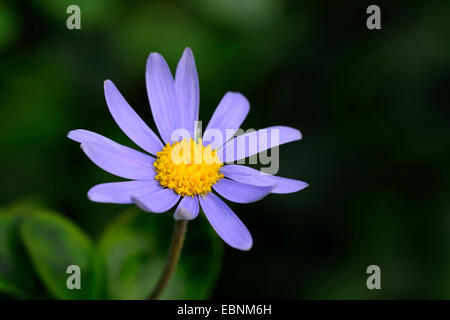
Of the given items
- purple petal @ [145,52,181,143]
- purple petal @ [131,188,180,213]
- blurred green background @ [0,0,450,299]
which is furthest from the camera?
blurred green background @ [0,0,450,299]

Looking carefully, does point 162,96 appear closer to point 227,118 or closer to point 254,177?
point 227,118

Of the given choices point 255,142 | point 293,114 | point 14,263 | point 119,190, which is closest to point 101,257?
point 14,263

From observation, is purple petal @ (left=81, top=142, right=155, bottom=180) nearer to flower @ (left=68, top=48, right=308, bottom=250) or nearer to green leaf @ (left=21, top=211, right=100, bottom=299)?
flower @ (left=68, top=48, right=308, bottom=250)

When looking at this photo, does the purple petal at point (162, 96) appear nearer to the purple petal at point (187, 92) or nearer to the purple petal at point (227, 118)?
the purple petal at point (187, 92)

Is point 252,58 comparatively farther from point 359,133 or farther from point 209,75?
point 359,133

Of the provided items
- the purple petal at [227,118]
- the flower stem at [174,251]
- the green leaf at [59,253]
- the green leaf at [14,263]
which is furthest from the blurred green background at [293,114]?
the flower stem at [174,251]

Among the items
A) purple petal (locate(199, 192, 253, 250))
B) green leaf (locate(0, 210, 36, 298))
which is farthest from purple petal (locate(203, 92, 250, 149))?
green leaf (locate(0, 210, 36, 298))

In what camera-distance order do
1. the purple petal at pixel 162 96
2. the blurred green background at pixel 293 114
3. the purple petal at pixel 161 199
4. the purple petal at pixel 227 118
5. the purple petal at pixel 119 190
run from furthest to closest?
1. the blurred green background at pixel 293 114
2. the purple petal at pixel 227 118
3. the purple petal at pixel 162 96
4. the purple petal at pixel 161 199
5. the purple petal at pixel 119 190
